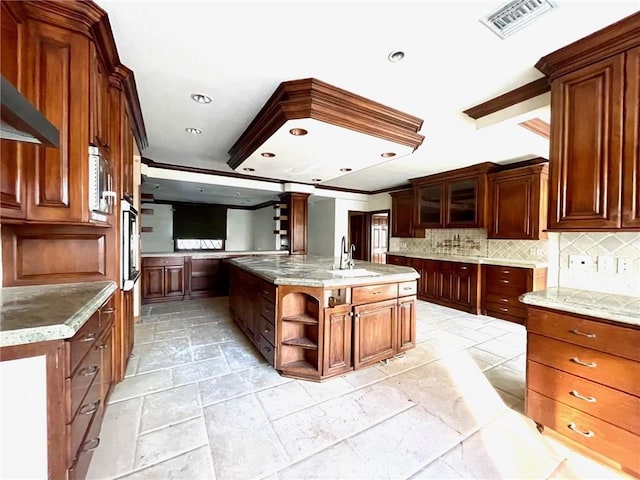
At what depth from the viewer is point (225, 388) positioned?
7.18 ft

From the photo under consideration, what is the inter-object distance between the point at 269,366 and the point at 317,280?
102 centimetres

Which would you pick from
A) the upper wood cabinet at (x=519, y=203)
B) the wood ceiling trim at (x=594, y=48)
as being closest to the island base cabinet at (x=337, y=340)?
the wood ceiling trim at (x=594, y=48)

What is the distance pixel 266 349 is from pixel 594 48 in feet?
10.5

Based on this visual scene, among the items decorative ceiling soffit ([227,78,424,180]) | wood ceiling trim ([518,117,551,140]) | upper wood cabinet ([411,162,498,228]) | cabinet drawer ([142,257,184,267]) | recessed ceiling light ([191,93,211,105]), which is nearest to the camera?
decorative ceiling soffit ([227,78,424,180])

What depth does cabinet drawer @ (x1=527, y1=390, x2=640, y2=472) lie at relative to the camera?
1.37 m

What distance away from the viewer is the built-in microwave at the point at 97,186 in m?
1.55

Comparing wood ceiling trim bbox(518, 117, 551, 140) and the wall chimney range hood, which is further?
wood ceiling trim bbox(518, 117, 551, 140)

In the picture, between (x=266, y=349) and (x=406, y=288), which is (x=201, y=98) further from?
(x=406, y=288)

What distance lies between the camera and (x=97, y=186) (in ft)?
5.20

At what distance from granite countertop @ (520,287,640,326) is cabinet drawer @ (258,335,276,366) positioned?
200 cm

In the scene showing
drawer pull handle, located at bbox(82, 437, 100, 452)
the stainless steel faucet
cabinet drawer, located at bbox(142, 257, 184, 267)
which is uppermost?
the stainless steel faucet

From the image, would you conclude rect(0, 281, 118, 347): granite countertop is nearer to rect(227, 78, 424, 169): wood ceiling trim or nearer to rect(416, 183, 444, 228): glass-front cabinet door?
rect(227, 78, 424, 169): wood ceiling trim

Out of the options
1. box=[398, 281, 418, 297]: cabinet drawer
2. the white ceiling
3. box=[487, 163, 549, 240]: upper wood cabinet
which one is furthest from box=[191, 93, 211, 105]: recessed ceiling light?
box=[487, 163, 549, 240]: upper wood cabinet

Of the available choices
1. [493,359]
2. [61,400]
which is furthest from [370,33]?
[493,359]
